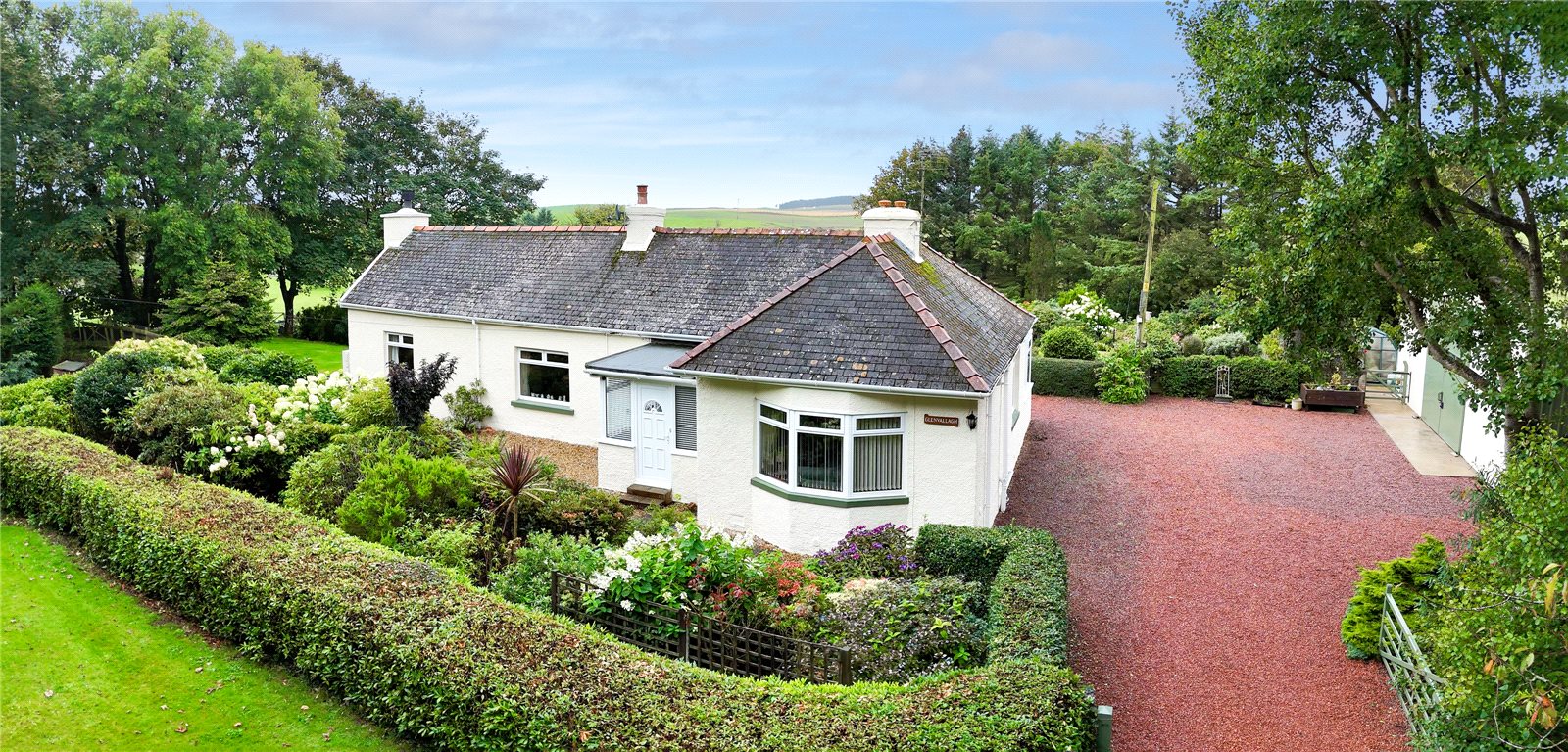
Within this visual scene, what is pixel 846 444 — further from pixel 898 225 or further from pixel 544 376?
pixel 544 376

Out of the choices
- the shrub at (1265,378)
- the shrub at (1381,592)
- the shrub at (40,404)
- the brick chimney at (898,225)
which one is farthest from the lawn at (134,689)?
the shrub at (1265,378)

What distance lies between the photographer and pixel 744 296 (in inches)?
789

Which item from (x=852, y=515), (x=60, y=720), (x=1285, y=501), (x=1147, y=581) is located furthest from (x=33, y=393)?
(x=1285, y=501)

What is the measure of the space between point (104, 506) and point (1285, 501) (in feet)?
63.7

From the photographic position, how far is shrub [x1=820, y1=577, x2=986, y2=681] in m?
10.0

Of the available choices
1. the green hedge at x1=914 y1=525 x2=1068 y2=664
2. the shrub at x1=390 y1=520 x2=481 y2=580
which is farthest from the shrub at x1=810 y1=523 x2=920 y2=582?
the shrub at x1=390 y1=520 x2=481 y2=580

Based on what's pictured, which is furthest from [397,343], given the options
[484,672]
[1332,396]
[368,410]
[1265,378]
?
[1332,396]

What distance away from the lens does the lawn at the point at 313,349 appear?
35.8 meters

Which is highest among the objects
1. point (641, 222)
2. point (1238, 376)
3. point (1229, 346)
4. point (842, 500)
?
point (641, 222)

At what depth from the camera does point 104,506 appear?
13.6 m

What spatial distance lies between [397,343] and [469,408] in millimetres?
3602

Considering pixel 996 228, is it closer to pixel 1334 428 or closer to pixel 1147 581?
pixel 1334 428

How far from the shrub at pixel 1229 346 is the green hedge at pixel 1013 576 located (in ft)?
66.4

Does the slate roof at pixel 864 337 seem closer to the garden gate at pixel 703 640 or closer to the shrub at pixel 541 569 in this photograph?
the shrub at pixel 541 569
